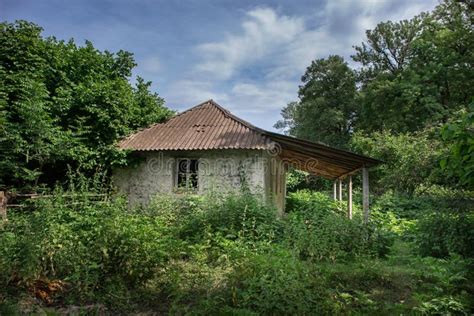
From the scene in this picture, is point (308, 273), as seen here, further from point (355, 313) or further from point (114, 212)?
point (114, 212)

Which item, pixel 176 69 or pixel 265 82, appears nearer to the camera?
pixel 176 69

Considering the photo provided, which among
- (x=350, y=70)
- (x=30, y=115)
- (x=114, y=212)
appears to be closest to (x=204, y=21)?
(x=114, y=212)

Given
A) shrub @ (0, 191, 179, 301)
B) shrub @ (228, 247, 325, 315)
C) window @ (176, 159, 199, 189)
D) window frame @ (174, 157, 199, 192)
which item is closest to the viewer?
shrub @ (228, 247, 325, 315)

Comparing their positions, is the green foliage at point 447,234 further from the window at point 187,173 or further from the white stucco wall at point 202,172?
the window at point 187,173

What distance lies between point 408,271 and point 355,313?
2.12 metres

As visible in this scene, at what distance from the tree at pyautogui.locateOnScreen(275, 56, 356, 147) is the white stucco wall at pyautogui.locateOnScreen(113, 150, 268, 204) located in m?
16.6

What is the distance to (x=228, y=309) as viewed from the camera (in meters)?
3.76

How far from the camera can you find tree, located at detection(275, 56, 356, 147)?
25.5 m

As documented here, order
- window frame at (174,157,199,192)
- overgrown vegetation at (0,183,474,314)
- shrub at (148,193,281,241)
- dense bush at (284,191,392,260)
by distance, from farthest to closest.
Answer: window frame at (174,157,199,192) < shrub at (148,193,281,241) < dense bush at (284,191,392,260) < overgrown vegetation at (0,183,474,314)

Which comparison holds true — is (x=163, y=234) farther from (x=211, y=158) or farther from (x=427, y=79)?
(x=427, y=79)

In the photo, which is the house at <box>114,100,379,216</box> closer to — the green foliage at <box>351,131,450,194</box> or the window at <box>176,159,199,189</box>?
the window at <box>176,159,199,189</box>

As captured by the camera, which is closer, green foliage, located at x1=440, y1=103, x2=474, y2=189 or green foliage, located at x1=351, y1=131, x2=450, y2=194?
green foliage, located at x1=440, y1=103, x2=474, y2=189

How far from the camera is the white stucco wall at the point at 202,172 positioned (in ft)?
32.4

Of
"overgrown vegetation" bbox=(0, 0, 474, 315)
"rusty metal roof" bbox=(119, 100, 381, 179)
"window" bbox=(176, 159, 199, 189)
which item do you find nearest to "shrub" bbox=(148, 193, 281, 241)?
"overgrown vegetation" bbox=(0, 0, 474, 315)
